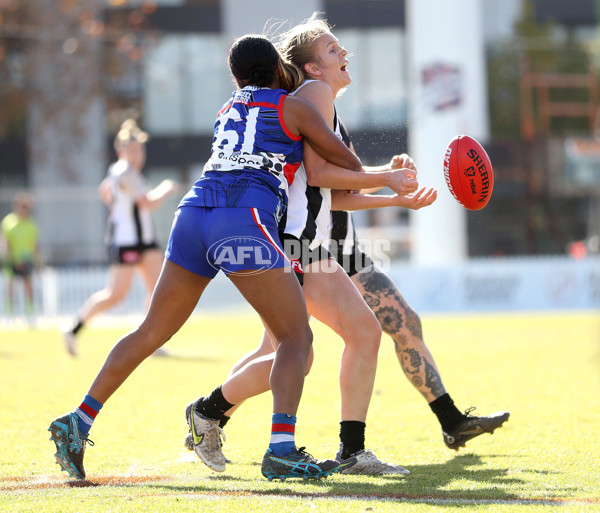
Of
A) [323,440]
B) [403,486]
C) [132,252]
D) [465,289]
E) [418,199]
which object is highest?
Answer: [418,199]

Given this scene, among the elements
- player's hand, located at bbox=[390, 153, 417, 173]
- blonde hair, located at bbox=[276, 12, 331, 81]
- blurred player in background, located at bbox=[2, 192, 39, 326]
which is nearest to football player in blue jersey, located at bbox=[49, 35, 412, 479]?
blonde hair, located at bbox=[276, 12, 331, 81]

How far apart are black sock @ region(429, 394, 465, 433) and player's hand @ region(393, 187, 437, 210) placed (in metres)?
1.19

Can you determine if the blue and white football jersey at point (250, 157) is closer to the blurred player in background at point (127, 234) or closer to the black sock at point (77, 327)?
the blurred player in background at point (127, 234)

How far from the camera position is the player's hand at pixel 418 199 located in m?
4.33

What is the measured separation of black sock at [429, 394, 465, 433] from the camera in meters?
4.91

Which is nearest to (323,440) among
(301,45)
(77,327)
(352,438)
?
(352,438)

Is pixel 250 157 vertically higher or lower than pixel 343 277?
higher

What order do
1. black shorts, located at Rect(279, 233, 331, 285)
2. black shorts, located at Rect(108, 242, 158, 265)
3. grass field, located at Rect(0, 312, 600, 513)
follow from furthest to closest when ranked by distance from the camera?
black shorts, located at Rect(108, 242, 158, 265) → black shorts, located at Rect(279, 233, 331, 285) → grass field, located at Rect(0, 312, 600, 513)

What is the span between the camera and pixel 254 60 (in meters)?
4.14

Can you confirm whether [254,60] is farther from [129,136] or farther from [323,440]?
[129,136]

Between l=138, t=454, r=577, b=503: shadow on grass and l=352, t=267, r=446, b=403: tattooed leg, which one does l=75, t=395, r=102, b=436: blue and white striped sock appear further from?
l=352, t=267, r=446, b=403: tattooed leg

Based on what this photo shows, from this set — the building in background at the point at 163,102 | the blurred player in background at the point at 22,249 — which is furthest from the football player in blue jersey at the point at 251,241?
the building in background at the point at 163,102

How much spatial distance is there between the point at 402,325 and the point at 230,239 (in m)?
1.41

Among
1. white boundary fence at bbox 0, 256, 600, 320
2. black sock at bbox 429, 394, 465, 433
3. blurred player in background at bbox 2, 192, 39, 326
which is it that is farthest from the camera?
white boundary fence at bbox 0, 256, 600, 320
